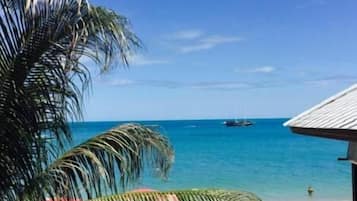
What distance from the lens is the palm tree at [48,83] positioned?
4.57 meters

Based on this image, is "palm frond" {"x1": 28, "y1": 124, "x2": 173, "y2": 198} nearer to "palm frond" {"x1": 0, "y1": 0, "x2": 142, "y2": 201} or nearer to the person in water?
"palm frond" {"x1": 0, "y1": 0, "x2": 142, "y2": 201}

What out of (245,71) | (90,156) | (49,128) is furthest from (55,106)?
(245,71)

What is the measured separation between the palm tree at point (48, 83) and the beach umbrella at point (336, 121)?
5.97ft

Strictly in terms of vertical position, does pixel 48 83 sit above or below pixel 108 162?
above

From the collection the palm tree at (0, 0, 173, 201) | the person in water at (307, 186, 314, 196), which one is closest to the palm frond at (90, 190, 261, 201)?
the palm tree at (0, 0, 173, 201)

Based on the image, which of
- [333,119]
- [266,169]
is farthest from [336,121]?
[266,169]

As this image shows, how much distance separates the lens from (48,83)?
478 cm

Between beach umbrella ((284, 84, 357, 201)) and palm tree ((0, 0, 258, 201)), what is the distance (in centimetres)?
182

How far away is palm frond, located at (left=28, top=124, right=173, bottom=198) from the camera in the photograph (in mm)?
5113

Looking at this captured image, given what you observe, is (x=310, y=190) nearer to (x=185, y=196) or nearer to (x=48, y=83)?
(x=185, y=196)

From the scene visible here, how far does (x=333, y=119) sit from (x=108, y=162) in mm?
2056

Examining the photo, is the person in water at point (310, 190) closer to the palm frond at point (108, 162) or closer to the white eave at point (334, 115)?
the white eave at point (334, 115)

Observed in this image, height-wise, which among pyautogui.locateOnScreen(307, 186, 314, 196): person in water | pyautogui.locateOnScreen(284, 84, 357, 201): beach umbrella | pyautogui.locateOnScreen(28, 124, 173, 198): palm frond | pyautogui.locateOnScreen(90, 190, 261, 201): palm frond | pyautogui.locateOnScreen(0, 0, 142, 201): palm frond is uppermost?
pyautogui.locateOnScreen(0, 0, 142, 201): palm frond

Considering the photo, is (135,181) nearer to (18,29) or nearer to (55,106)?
(55,106)
